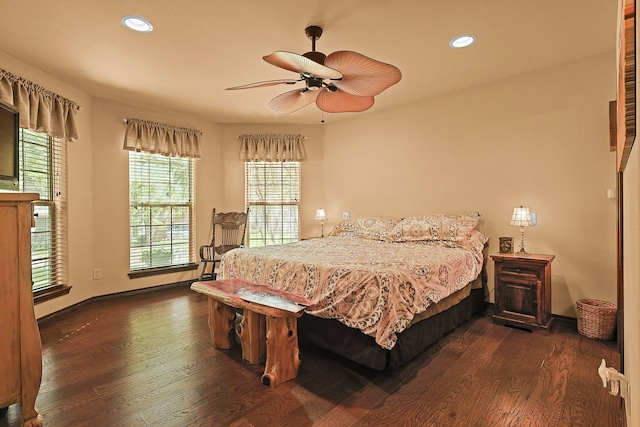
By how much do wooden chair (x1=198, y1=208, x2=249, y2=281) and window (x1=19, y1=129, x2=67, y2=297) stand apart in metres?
1.58

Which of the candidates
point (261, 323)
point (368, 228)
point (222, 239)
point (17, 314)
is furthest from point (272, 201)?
point (17, 314)

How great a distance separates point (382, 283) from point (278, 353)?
81 centimetres

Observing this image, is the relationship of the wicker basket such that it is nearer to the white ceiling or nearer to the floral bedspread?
the floral bedspread

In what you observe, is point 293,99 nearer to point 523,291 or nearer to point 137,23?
point 137,23

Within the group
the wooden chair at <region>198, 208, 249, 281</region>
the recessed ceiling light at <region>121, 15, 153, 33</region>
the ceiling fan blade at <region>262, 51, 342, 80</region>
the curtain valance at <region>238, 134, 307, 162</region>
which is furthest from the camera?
the curtain valance at <region>238, 134, 307, 162</region>

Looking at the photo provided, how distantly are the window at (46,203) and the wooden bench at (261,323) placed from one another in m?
2.03

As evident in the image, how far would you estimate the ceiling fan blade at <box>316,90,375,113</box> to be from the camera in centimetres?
260

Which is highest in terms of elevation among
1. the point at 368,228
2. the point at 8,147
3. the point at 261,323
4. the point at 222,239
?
the point at 8,147

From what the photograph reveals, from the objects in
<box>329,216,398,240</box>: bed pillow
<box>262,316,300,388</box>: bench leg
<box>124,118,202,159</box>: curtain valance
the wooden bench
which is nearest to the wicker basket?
<box>329,216,398,240</box>: bed pillow

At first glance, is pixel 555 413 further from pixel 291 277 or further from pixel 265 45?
pixel 265 45

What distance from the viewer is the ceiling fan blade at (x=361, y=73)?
2.00 metres

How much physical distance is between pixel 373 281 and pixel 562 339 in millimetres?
1962

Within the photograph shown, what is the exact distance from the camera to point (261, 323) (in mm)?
2307

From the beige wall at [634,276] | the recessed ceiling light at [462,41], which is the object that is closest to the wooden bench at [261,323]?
the beige wall at [634,276]
